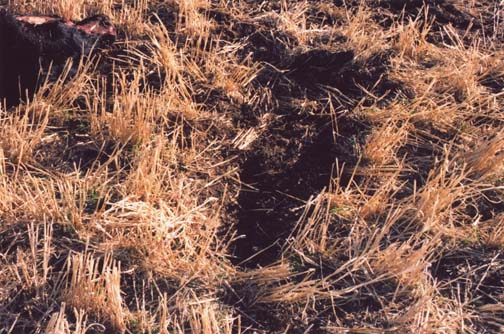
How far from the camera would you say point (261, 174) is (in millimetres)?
3430

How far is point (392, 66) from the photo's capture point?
406 cm

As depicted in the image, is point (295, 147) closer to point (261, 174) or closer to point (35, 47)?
point (261, 174)

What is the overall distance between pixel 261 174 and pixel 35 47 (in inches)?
55.7

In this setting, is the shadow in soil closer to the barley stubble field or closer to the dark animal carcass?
the barley stubble field

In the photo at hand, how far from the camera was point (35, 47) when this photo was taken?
140 inches

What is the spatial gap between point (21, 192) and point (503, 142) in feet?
7.88

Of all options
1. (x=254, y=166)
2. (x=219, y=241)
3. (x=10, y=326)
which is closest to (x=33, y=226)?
(x=10, y=326)

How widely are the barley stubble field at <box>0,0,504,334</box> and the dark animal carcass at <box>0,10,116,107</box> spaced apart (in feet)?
0.15

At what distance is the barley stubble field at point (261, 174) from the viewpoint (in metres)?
2.73

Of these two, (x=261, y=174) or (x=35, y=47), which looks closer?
(x=261, y=174)

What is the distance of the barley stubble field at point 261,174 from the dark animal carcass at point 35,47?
47 mm

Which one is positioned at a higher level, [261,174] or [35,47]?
[35,47]

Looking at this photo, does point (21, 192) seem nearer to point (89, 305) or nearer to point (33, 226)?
point (33, 226)

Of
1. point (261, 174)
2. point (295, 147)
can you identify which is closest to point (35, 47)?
point (261, 174)
